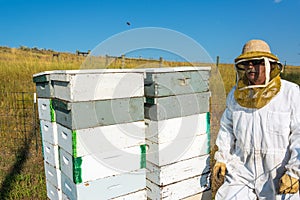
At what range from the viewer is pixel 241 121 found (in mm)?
1784

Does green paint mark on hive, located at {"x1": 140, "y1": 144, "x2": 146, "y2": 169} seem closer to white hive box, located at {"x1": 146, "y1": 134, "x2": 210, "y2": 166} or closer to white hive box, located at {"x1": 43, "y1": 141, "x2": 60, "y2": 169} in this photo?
white hive box, located at {"x1": 146, "y1": 134, "x2": 210, "y2": 166}

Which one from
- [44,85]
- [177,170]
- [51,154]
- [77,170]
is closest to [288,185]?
[177,170]

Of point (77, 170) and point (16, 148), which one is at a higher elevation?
point (77, 170)

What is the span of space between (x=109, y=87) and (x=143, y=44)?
0.47m

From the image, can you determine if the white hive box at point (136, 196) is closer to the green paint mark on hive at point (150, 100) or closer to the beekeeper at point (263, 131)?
the beekeeper at point (263, 131)

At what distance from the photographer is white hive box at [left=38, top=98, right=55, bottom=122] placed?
182cm

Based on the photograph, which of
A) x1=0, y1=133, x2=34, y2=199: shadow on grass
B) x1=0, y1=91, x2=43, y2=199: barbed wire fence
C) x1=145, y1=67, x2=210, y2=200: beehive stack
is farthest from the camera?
x1=0, y1=91, x2=43, y2=199: barbed wire fence

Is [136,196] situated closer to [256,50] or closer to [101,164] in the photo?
[101,164]

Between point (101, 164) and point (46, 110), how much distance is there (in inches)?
24.5

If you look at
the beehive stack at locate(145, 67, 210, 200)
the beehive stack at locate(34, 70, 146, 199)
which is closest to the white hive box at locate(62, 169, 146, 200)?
the beehive stack at locate(34, 70, 146, 199)

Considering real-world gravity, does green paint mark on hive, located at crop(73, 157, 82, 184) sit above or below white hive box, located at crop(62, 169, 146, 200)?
above

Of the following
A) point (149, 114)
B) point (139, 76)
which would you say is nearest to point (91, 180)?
point (149, 114)

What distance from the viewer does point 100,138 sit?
165cm

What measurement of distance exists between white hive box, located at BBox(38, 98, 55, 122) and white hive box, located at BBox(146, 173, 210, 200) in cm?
86
